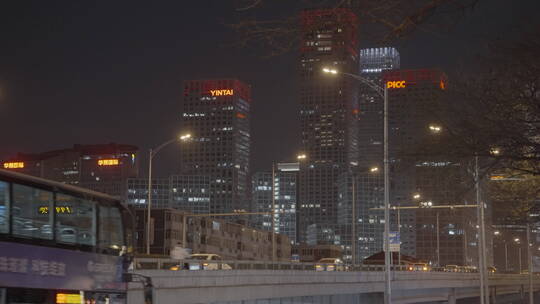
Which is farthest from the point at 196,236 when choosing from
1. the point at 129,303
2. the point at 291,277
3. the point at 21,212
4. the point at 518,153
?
the point at 518,153

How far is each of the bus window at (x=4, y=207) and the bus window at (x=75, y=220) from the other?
1.93 metres

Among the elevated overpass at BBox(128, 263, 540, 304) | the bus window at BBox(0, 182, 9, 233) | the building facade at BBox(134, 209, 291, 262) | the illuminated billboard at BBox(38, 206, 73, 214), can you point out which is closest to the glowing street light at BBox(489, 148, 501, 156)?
the bus window at BBox(0, 182, 9, 233)

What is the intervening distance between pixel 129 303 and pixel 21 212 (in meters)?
7.27

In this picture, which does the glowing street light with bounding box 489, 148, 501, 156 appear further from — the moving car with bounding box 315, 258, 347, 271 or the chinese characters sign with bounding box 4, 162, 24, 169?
the chinese characters sign with bounding box 4, 162, 24, 169

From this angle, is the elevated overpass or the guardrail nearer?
the elevated overpass

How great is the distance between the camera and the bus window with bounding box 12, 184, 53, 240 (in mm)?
18141

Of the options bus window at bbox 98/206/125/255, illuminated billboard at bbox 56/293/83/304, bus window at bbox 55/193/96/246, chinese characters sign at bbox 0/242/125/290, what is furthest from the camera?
bus window at bbox 98/206/125/255

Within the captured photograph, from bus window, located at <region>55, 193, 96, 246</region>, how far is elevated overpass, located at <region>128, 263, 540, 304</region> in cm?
403

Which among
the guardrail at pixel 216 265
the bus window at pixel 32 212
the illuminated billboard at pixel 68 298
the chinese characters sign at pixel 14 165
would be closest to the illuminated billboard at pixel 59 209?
the bus window at pixel 32 212

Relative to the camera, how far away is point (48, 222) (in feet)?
63.2

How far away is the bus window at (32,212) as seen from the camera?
18141 mm

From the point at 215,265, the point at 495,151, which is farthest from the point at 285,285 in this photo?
the point at 495,151

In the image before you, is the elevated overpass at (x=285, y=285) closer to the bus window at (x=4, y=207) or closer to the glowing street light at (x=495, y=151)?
the bus window at (x=4, y=207)

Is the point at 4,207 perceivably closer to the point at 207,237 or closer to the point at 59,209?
the point at 59,209
